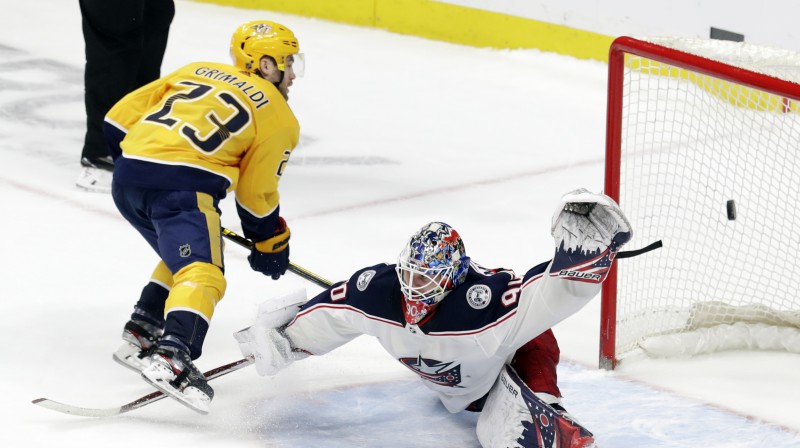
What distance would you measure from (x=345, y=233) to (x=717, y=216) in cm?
116

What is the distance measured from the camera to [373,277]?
2709 mm

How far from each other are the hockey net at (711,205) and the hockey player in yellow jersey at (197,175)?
2.60 feet

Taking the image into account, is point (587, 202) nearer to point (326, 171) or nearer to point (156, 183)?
point (156, 183)

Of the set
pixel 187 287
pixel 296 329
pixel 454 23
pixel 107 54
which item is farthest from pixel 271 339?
pixel 454 23

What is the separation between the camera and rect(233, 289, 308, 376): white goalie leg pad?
110 inches

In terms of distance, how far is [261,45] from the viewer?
9.95 ft

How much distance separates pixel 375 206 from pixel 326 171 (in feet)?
1.48

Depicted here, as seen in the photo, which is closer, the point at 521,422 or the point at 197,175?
the point at 521,422

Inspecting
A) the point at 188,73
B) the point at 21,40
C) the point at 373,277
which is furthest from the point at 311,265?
the point at 21,40

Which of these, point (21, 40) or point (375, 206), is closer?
point (375, 206)

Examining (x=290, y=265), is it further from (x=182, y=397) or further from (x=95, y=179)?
(x=95, y=179)

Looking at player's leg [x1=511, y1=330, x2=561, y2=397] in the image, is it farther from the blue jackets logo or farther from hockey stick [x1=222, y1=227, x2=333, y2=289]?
hockey stick [x1=222, y1=227, x2=333, y2=289]

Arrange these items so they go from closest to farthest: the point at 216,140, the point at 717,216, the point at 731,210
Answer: the point at 216,140
the point at 731,210
the point at 717,216

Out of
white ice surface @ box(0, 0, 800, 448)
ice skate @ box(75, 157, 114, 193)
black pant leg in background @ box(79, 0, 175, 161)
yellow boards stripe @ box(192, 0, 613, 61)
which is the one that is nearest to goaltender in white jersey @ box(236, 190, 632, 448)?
white ice surface @ box(0, 0, 800, 448)
